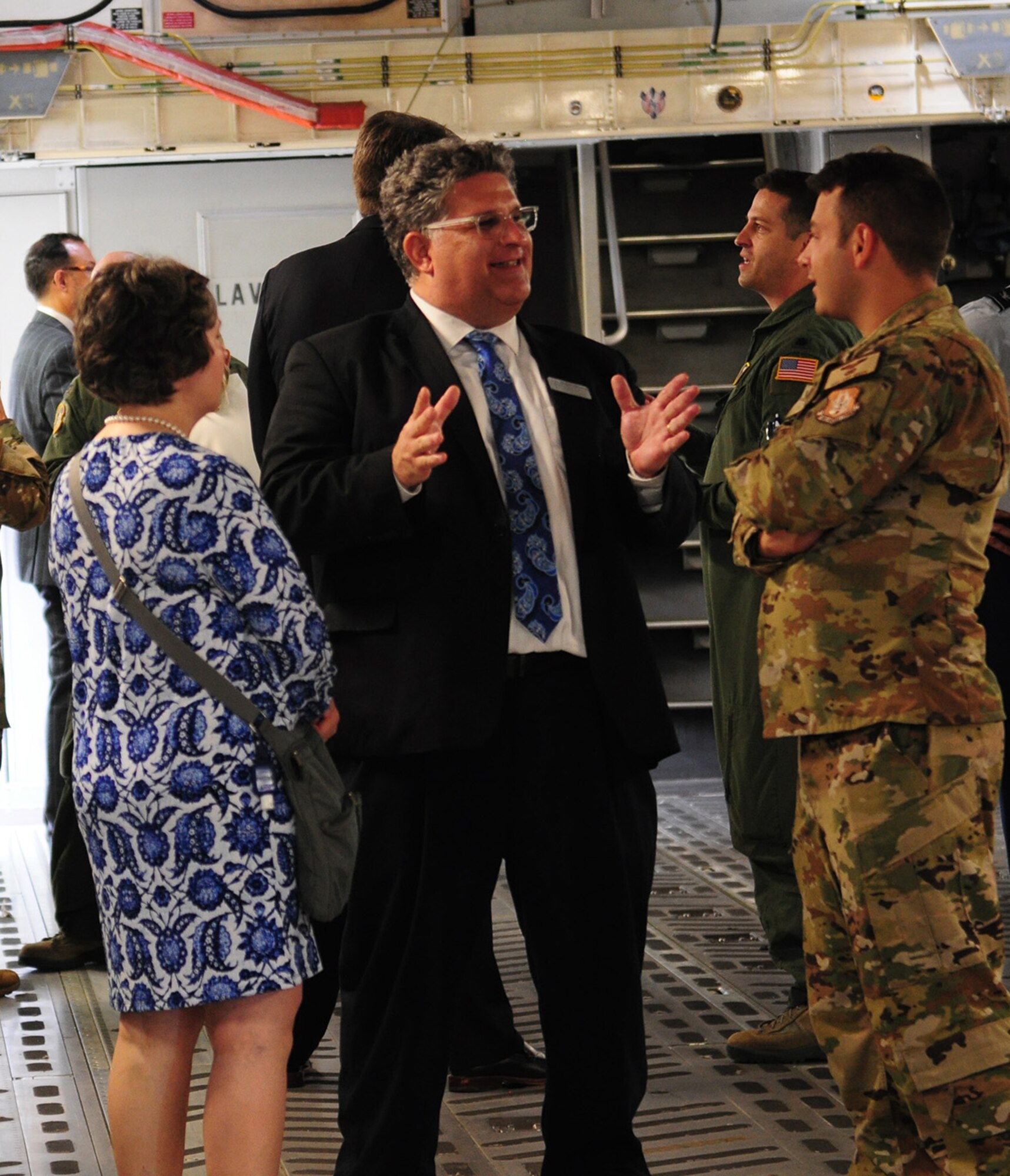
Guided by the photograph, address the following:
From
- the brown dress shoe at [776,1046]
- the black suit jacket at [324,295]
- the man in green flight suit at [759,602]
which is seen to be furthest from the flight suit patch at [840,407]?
the brown dress shoe at [776,1046]

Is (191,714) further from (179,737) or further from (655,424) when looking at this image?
(655,424)

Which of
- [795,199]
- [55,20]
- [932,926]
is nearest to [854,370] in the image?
[932,926]

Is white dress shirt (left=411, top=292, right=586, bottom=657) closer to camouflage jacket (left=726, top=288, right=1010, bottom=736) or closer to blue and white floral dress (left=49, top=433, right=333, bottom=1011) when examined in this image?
camouflage jacket (left=726, top=288, right=1010, bottom=736)

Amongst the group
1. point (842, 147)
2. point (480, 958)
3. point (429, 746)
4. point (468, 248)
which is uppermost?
point (842, 147)

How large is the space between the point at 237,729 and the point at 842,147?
18.0 feet

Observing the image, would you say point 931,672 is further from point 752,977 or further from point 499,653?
point 752,977

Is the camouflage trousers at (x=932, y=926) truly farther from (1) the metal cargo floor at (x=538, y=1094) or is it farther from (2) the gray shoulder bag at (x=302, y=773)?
(2) the gray shoulder bag at (x=302, y=773)

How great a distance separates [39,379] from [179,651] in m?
3.23

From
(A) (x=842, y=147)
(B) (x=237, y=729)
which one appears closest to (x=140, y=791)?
(B) (x=237, y=729)

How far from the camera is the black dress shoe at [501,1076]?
3.50 meters

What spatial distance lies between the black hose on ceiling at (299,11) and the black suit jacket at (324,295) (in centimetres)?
366

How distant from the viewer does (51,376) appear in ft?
16.9

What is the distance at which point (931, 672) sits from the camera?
2.52m

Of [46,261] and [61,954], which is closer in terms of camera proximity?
[61,954]
